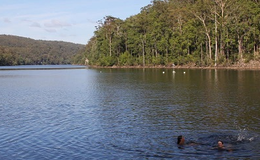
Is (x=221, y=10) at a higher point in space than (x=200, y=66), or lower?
higher

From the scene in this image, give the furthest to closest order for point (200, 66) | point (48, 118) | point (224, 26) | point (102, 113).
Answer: point (200, 66)
point (224, 26)
point (102, 113)
point (48, 118)

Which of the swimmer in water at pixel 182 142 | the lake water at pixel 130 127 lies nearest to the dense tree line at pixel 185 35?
the lake water at pixel 130 127

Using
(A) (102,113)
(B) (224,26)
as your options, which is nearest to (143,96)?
(A) (102,113)

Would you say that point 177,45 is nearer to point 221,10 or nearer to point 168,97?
point 221,10

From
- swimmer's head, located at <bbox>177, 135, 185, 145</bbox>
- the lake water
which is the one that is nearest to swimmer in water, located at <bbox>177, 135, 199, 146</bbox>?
swimmer's head, located at <bbox>177, 135, 185, 145</bbox>

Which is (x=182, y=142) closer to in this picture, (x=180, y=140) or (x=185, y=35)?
(x=180, y=140)

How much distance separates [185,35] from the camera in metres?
97.7

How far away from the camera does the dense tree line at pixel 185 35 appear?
82688 millimetres

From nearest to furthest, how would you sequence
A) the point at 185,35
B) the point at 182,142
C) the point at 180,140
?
the point at 180,140
the point at 182,142
the point at 185,35

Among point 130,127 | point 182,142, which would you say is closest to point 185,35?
point 130,127

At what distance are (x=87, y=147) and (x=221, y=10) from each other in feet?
267

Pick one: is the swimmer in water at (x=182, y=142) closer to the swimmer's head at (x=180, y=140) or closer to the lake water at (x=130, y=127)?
the swimmer's head at (x=180, y=140)

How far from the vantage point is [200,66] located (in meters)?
94.0

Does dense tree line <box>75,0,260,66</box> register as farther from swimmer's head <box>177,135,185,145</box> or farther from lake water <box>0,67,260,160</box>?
swimmer's head <box>177,135,185,145</box>
